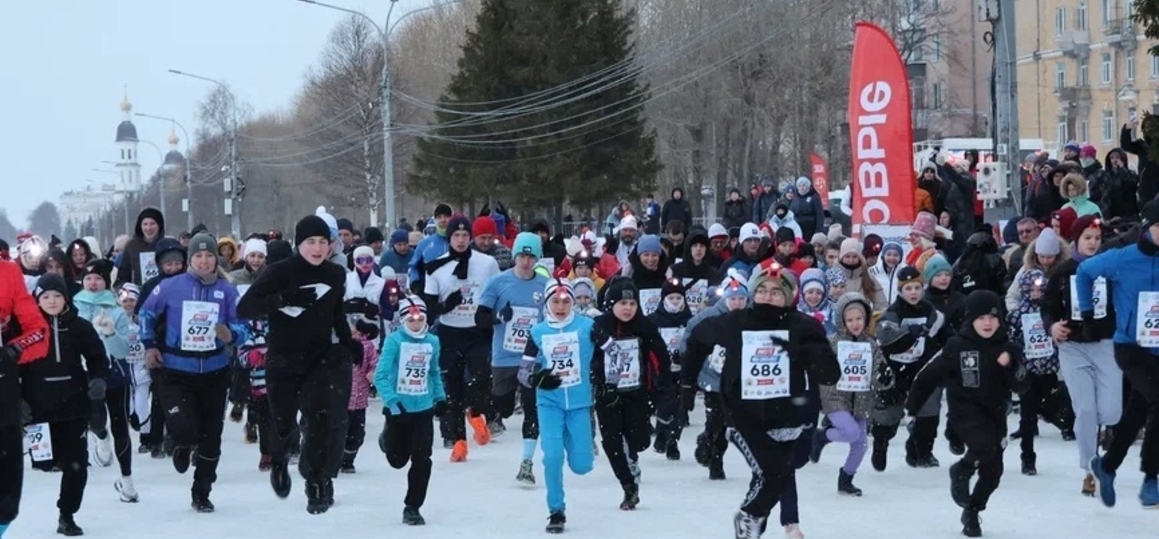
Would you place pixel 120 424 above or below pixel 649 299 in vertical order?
below

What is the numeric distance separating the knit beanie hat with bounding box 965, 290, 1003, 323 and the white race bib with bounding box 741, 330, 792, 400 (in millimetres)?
1635

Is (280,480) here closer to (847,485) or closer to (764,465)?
(764,465)

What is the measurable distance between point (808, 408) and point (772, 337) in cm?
48

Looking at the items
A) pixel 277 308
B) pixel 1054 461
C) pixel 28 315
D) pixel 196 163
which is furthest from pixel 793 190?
pixel 196 163

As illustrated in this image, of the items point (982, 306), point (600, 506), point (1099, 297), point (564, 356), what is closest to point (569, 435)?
point (564, 356)

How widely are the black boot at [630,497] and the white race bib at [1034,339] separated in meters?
3.72

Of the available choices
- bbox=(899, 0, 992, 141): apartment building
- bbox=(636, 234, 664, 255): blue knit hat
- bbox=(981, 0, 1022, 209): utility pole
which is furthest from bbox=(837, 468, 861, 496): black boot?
bbox=(899, 0, 992, 141): apartment building

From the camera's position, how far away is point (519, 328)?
612 inches

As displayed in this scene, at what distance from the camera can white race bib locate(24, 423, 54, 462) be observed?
37.2ft

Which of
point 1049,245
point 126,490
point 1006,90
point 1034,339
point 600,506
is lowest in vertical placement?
point 600,506

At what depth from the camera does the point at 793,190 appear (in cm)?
2733

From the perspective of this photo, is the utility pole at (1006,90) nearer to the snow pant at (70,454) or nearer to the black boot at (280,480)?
the black boot at (280,480)

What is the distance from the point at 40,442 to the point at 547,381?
318 cm

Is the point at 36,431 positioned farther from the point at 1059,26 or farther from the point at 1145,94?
the point at 1059,26
